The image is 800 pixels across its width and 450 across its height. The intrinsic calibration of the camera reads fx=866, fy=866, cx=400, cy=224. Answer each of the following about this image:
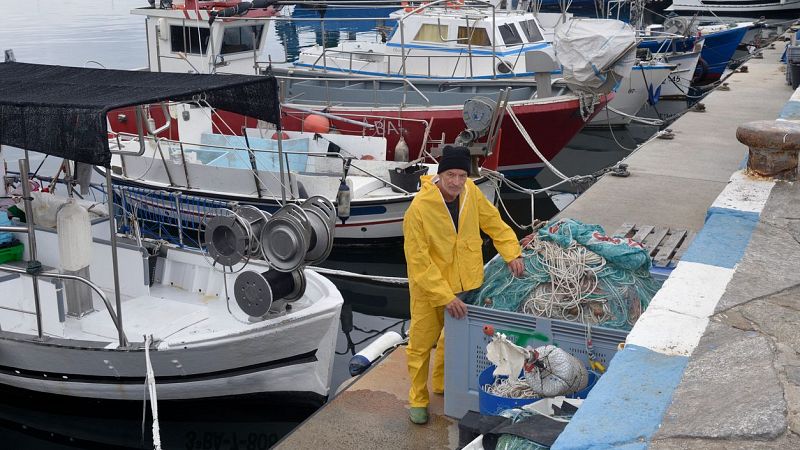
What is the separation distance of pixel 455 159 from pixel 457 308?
83 cm

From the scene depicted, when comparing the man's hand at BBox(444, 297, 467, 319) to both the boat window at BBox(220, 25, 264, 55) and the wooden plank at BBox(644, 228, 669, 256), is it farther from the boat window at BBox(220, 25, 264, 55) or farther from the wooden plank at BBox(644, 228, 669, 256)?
the boat window at BBox(220, 25, 264, 55)

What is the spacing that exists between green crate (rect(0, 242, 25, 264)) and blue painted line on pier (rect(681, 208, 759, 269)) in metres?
6.69

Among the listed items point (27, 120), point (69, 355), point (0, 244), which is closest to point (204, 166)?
point (0, 244)

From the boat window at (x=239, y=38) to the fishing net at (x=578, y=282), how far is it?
11.0m

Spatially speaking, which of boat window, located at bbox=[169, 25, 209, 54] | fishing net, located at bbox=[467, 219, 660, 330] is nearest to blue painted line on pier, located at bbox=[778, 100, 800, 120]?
fishing net, located at bbox=[467, 219, 660, 330]

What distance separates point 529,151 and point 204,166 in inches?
241

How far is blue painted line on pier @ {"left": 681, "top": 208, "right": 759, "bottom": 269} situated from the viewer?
469 centimetres

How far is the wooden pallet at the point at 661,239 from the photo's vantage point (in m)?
6.68

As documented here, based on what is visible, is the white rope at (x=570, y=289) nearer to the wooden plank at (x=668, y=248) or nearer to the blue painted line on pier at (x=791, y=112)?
the wooden plank at (x=668, y=248)

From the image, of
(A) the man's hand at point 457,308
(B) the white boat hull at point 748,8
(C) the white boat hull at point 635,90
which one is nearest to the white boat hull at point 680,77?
(C) the white boat hull at point 635,90

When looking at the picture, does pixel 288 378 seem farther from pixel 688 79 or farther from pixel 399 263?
pixel 688 79

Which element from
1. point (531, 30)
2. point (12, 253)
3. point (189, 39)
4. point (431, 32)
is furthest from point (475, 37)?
point (12, 253)

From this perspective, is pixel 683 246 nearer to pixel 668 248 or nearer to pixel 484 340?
pixel 668 248

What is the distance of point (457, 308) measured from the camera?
4859 millimetres
